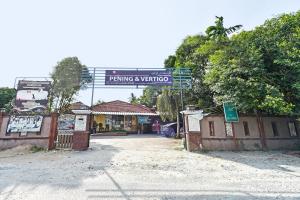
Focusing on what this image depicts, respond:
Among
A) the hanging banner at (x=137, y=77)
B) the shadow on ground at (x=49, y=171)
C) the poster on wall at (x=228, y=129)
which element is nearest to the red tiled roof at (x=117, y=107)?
the hanging banner at (x=137, y=77)

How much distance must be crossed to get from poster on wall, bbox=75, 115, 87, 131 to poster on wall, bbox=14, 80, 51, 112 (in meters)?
3.42

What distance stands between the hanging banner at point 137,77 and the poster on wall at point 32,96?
4500 mm

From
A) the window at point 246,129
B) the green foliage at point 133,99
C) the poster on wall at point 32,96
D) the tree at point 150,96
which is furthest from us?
the green foliage at point 133,99

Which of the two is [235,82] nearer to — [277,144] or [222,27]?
[277,144]

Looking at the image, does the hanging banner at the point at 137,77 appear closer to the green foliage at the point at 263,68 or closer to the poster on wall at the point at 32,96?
the green foliage at the point at 263,68

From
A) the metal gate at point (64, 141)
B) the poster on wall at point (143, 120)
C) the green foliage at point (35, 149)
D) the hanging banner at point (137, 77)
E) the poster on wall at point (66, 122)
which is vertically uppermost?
the hanging banner at point (137, 77)

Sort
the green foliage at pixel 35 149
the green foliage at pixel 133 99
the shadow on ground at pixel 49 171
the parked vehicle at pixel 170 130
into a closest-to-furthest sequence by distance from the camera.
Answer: the shadow on ground at pixel 49 171 → the green foliage at pixel 35 149 → the parked vehicle at pixel 170 130 → the green foliage at pixel 133 99

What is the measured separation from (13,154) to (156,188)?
854cm

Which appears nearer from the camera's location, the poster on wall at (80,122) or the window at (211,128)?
the poster on wall at (80,122)

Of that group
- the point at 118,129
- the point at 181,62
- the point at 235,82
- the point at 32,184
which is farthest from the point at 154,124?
the point at 32,184

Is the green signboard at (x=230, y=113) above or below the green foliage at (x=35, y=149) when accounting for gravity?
above

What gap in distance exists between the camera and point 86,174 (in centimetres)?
657

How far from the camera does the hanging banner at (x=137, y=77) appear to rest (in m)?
12.6

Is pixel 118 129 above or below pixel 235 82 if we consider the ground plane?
below
